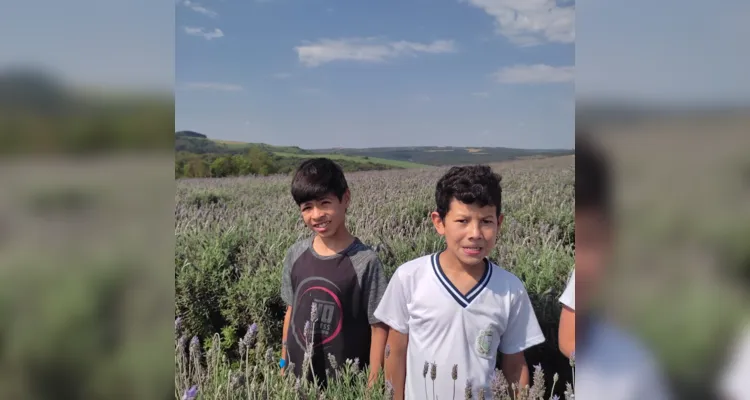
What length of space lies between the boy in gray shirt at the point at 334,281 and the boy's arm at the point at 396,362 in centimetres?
5

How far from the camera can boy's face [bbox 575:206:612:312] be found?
1.86 metres

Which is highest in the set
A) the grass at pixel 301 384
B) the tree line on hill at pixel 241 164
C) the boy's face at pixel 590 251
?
the tree line on hill at pixel 241 164

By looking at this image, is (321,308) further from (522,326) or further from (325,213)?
(522,326)

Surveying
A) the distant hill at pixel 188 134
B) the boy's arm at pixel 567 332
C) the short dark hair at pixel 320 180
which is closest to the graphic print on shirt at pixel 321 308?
the short dark hair at pixel 320 180

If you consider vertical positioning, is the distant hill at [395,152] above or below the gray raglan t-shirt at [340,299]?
above

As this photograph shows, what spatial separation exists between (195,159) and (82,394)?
1.04 metres

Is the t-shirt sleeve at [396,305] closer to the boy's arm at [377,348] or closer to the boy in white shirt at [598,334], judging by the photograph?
the boy's arm at [377,348]

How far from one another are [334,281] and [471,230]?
592 millimetres

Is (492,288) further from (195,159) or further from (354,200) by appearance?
(195,159)

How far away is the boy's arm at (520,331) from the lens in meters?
1.92

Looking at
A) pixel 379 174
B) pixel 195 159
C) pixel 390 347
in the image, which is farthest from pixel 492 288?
pixel 195 159

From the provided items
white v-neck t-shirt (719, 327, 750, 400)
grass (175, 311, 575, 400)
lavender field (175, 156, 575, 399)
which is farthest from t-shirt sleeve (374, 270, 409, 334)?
white v-neck t-shirt (719, 327, 750, 400)

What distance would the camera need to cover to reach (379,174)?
2.16 meters

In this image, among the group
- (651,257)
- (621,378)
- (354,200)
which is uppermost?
(354,200)
